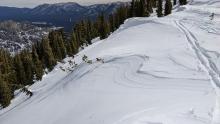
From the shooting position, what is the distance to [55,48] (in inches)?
4712

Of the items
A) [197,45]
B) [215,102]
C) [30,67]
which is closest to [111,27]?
[30,67]

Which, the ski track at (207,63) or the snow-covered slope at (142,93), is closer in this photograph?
the snow-covered slope at (142,93)

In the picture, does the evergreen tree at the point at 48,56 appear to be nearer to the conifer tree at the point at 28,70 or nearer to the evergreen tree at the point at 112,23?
the conifer tree at the point at 28,70

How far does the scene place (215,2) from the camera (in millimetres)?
92938

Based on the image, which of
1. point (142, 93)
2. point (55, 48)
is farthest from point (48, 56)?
point (142, 93)

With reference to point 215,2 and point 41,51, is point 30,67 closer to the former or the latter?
point 41,51

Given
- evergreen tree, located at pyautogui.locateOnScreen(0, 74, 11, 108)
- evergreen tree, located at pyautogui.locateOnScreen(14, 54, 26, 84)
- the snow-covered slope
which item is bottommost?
evergreen tree, located at pyautogui.locateOnScreen(14, 54, 26, 84)

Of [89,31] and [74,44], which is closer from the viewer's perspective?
[74,44]

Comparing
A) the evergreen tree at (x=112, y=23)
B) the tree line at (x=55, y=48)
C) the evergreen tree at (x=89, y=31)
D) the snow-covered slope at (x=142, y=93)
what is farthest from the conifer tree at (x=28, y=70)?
the snow-covered slope at (x=142, y=93)

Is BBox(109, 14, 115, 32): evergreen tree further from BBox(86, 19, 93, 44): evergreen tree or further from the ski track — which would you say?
the ski track

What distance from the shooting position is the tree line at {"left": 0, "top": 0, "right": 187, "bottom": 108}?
9588 cm

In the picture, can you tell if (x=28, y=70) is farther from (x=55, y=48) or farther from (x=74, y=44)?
(x=74, y=44)


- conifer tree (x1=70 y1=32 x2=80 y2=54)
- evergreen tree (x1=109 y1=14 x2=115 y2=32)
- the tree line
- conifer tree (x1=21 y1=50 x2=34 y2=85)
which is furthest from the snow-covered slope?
evergreen tree (x1=109 y1=14 x2=115 y2=32)

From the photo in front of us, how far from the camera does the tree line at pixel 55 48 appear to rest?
95.9m
